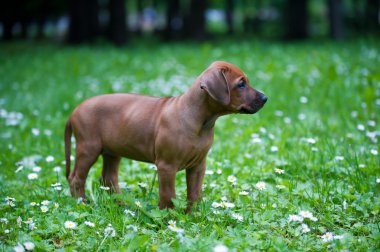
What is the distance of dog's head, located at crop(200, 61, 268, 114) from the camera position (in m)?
3.68

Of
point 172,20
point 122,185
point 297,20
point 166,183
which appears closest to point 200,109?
point 166,183

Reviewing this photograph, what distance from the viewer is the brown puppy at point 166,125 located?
3756mm

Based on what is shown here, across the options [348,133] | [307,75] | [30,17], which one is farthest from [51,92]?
[30,17]

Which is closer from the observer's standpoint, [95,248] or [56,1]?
[95,248]

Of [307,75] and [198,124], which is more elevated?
[198,124]

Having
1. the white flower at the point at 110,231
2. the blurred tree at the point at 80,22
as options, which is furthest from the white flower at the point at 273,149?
the blurred tree at the point at 80,22

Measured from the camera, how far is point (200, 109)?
3.81m

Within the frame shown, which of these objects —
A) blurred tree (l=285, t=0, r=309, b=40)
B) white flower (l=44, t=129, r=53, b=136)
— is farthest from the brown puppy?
blurred tree (l=285, t=0, r=309, b=40)

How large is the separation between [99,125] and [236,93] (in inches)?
53.5

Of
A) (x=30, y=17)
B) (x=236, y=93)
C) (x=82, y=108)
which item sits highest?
(x=236, y=93)

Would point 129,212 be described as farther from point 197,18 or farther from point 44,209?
point 197,18

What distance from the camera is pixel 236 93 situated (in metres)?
3.80

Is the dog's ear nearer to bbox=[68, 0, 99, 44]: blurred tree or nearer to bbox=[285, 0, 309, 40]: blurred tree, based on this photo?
bbox=[68, 0, 99, 44]: blurred tree

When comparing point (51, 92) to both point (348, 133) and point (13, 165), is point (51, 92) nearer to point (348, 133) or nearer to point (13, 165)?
point (13, 165)
